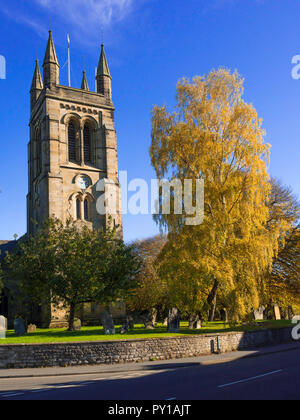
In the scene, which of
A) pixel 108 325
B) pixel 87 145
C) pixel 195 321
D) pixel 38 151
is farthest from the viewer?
pixel 38 151

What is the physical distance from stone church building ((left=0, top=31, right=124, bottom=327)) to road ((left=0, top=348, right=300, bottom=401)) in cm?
2686

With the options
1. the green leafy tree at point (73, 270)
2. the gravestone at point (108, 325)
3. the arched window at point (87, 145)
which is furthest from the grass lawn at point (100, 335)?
the arched window at point (87, 145)

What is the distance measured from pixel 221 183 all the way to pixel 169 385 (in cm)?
1463

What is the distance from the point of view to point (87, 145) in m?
48.2

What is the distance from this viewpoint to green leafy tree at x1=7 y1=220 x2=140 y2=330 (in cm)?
2784

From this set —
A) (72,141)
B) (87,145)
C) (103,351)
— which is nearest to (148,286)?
(87,145)

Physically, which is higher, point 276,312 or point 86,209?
point 86,209

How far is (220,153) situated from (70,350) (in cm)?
1365

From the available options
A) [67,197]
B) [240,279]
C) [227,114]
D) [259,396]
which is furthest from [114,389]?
[67,197]

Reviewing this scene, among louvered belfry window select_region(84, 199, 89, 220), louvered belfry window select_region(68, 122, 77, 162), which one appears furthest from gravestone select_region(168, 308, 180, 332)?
louvered belfry window select_region(68, 122, 77, 162)

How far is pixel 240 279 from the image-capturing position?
22.5 meters

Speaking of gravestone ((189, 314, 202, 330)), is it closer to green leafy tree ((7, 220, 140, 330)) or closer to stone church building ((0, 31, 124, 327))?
green leafy tree ((7, 220, 140, 330))

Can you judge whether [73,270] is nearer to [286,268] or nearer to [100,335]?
[100,335]

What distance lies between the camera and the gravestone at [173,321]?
23.2m
